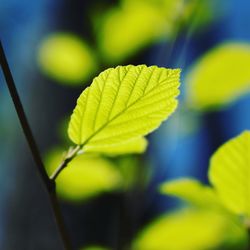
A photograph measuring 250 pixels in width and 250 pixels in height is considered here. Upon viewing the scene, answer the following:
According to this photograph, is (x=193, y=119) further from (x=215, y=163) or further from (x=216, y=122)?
(x=216, y=122)

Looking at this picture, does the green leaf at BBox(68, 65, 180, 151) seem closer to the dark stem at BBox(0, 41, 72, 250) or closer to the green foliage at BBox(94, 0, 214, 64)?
the dark stem at BBox(0, 41, 72, 250)

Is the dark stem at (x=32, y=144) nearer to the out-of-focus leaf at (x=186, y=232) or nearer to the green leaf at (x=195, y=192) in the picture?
the green leaf at (x=195, y=192)

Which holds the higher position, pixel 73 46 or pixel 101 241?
pixel 73 46

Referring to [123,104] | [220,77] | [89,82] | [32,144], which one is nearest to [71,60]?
[89,82]

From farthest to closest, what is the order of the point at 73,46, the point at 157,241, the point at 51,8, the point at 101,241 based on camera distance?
1. the point at 51,8
2. the point at 101,241
3. the point at 73,46
4. the point at 157,241

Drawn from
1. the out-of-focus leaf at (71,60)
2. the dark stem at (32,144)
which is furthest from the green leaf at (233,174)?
the out-of-focus leaf at (71,60)

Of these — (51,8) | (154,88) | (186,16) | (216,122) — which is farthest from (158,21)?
(216,122)

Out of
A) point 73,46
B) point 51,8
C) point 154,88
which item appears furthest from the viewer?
point 51,8
